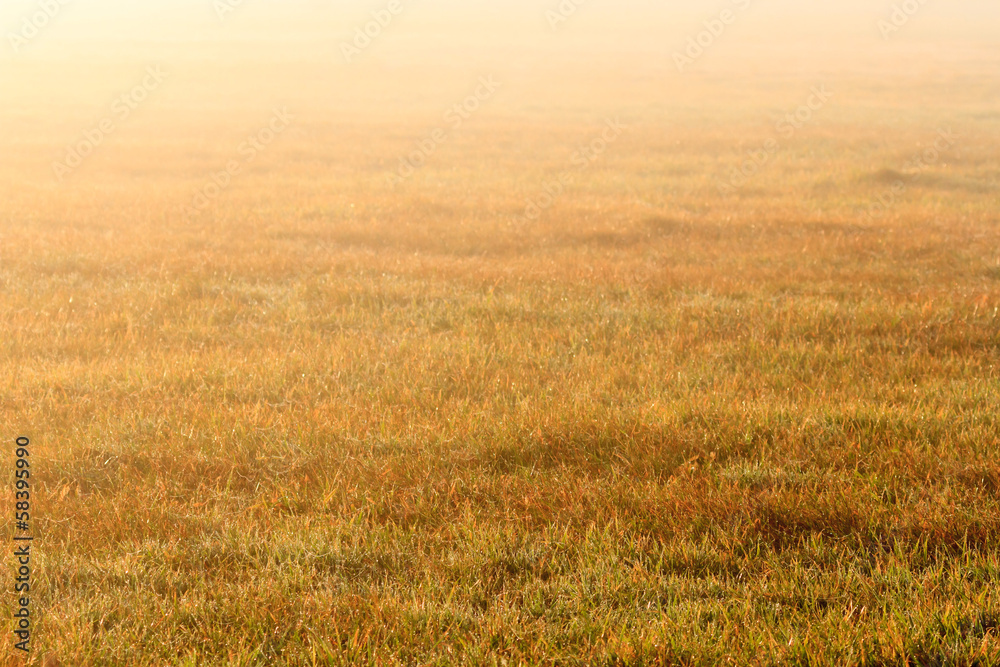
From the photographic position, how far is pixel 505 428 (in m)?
5.91

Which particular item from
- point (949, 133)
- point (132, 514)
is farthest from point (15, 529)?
point (949, 133)

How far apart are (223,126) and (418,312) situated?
78.1ft

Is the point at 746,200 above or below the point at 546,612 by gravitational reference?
below

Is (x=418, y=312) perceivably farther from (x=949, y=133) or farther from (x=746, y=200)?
(x=949, y=133)

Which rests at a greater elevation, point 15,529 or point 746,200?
point 15,529

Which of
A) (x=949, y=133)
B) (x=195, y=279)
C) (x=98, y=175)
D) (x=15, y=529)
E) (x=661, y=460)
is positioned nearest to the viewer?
(x=15, y=529)

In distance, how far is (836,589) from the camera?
385cm

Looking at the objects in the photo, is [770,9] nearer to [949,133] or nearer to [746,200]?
[949,133]

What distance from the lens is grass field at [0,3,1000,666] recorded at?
3748mm

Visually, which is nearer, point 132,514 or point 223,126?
point 132,514

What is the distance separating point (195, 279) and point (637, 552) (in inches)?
322

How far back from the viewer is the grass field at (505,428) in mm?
3748

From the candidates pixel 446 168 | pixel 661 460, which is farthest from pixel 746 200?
pixel 661 460

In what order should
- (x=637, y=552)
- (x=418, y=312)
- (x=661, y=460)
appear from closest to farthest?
(x=637, y=552), (x=661, y=460), (x=418, y=312)
